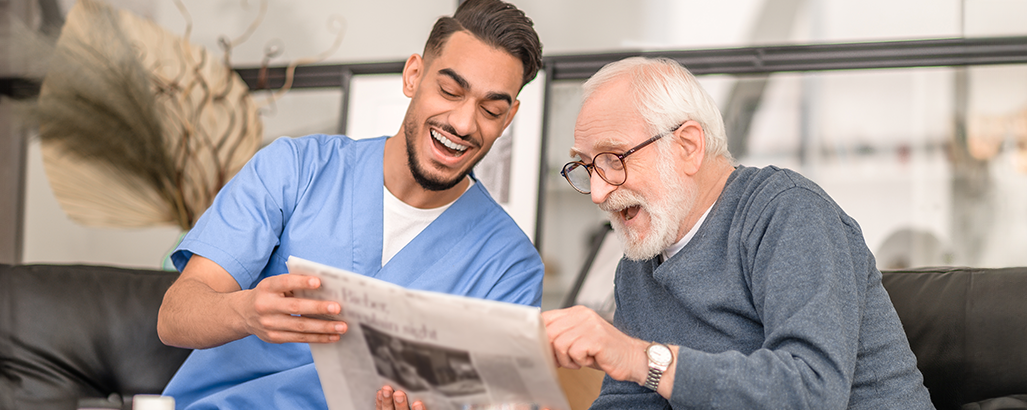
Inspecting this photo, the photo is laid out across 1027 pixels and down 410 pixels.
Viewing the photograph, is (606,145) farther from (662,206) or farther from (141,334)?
(141,334)

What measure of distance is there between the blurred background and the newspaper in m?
1.51

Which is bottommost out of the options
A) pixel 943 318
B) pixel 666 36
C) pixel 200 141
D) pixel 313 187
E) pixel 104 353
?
pixel 104 353

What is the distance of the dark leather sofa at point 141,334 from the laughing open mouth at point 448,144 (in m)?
0.77

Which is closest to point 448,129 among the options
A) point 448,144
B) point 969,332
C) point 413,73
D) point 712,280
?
point 448,144

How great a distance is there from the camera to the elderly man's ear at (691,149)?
1.14 m

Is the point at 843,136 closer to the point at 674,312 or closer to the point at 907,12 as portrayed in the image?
the point at 907,12

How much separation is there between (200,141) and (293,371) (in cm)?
158

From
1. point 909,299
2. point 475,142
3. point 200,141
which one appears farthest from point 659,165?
point 200,141

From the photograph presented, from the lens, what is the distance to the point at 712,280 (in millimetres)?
1088

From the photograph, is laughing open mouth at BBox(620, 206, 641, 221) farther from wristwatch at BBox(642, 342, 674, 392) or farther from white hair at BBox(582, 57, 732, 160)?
wristwatch at BBox(642, 342, 674, 392)

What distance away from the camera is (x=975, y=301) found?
4.41ft

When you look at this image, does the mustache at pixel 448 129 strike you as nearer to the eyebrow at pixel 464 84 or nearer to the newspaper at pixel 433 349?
the eyebrow at pixel 464 84

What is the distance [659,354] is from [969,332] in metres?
0.81

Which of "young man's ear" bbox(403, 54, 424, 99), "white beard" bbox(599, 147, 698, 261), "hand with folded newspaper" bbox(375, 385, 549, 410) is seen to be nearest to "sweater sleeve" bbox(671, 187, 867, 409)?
"white beard" bbox(599, 147, 698, 261)
